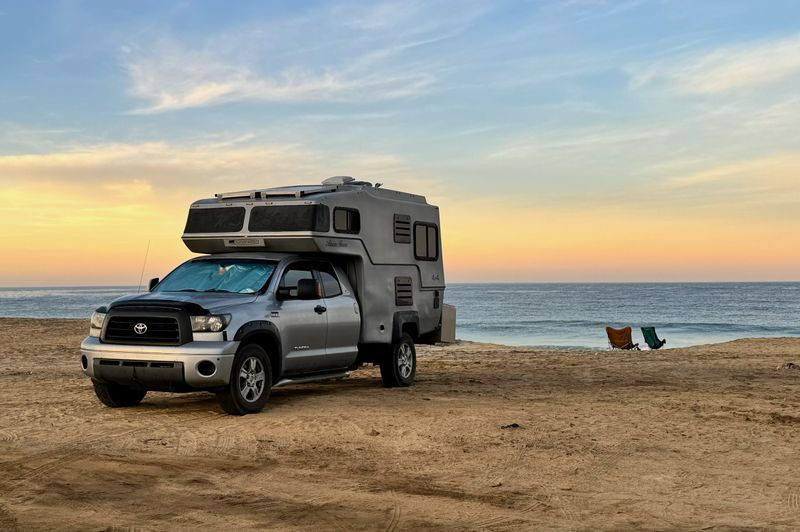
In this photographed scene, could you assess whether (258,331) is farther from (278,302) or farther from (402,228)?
(402,228)

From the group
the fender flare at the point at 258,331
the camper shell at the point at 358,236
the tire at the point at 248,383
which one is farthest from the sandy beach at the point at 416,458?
the camper shell at the point at 358,236

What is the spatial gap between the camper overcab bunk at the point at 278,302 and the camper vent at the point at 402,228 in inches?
1.1

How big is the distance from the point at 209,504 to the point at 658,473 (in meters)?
4.00

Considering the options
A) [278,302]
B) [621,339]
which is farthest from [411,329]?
[621,339]

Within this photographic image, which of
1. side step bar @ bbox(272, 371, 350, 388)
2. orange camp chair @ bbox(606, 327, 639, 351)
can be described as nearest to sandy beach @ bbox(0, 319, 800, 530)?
side step bar @ bbox(272, 371, 350, 388)

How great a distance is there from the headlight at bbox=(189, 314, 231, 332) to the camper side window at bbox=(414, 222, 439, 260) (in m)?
4.67

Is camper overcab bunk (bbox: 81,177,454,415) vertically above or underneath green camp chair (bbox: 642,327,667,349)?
above

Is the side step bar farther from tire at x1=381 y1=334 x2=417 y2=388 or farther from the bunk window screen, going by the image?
the bunk window screen

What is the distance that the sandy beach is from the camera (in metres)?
6.58

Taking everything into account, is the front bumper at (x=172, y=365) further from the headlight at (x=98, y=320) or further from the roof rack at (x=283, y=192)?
the roof rack at (x=283, y=192)

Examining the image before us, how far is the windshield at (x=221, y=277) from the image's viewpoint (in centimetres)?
1161

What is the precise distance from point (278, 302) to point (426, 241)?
413 cm

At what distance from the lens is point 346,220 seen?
501 inches

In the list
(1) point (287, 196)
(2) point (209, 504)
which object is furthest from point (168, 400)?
(2) point (209, 504)
